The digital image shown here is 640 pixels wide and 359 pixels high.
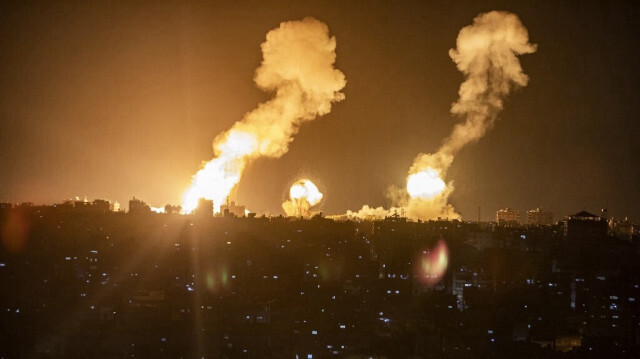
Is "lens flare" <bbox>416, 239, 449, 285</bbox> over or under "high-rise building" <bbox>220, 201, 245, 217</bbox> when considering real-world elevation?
under

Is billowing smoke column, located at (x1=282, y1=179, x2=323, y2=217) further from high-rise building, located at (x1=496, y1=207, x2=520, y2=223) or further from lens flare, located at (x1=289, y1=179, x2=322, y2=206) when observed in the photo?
high-rise building, located at (x1=496, y1=207, x2=520, y2=223)

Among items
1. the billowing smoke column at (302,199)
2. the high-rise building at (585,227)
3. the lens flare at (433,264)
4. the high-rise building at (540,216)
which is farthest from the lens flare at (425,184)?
the high-rise building at (540,216)

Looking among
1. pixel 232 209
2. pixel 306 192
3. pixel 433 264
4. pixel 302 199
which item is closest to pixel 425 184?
pixel 306 192

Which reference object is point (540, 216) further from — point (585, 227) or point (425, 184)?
point (425, 184)

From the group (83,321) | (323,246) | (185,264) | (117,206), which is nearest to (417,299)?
(323,246)

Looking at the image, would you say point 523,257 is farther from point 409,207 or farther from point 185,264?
point 185,264

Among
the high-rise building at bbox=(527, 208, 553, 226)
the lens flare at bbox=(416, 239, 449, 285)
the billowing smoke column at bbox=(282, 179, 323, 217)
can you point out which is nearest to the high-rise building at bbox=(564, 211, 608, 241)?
the high-rise building at bbox=(527, 208, 553, 226)

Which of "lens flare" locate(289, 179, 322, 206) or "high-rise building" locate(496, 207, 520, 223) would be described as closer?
"lens flare" locate(289, 179, 322, 206)
